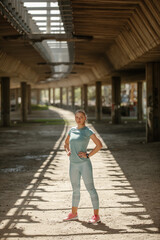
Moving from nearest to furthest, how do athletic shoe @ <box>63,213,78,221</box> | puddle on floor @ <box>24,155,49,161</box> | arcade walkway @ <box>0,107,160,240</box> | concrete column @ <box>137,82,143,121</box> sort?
arcade walkway @ <box>0,107,160,240</box>
athletic shoe @ <box>63,213,78,221</box>
puddle on floor @ <box>24,155,49,161</box>
concrete column @ <box>137,82,143,121</box>

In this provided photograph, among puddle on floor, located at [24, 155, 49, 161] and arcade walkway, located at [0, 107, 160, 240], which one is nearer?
arcade walkway, located at [0, 107, 160, 240]

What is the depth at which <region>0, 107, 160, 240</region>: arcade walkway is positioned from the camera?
6.77 metres

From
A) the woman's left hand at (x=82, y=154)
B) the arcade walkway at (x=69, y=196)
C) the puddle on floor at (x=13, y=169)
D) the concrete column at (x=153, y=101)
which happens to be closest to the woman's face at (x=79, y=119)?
the woman's left hand at (x=82, y=154)

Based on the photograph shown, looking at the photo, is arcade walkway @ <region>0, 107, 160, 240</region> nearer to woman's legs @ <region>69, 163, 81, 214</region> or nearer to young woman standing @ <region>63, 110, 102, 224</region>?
woman's legs @ <region>69, 163, 81, 214</region>

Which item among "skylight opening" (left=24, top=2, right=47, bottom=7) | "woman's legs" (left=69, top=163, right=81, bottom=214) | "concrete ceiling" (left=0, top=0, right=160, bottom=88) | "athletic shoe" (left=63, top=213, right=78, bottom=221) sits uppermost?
"skylight opening" (left=24, top=2, right=47, bottom=7)

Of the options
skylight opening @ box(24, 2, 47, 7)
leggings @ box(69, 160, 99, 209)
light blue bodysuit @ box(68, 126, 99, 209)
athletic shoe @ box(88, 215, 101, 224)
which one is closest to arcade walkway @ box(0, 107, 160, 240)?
athletic shoe @ box(88, 215, 101, 224)

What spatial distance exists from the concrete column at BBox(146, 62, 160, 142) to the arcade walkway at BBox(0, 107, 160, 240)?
3.95 metres

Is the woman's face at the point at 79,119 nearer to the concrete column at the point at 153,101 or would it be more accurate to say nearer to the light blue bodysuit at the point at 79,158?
the light blue bodysuit at the point at 79,158

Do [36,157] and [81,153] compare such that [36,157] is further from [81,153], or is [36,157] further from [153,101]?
[81,153]

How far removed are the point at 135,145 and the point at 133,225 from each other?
13935 mm

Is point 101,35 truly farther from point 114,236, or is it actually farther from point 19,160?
point 114,236

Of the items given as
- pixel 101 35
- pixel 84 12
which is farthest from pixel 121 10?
pixel 101 35

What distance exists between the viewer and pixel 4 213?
8.02 metres

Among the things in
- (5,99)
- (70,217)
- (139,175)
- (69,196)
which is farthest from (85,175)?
(5,99)
